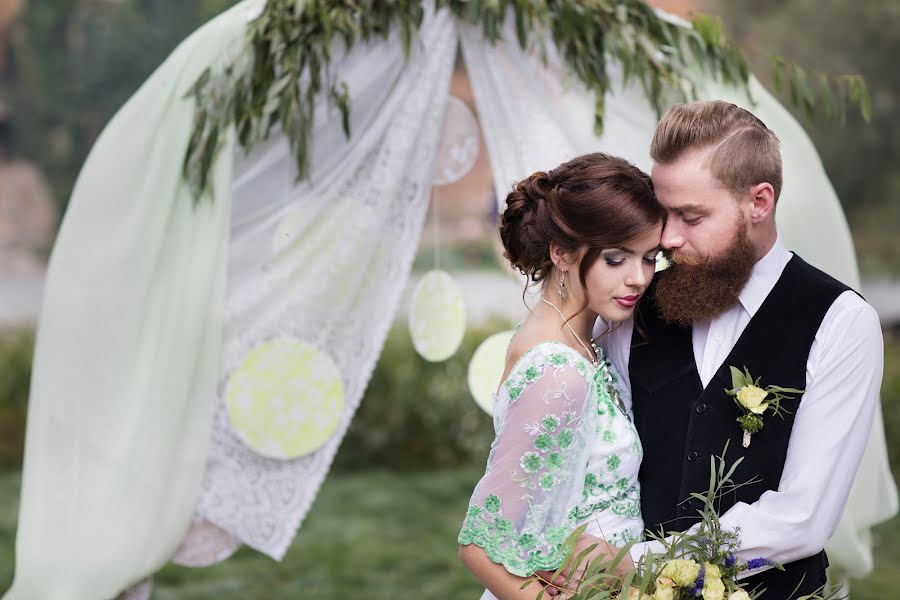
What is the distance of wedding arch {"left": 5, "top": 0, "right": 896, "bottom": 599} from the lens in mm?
2934

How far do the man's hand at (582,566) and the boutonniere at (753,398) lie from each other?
1.13ft

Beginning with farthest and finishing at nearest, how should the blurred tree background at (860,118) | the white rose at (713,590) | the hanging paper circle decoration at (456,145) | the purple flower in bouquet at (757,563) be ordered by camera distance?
the blurred tree background at (860,118), the hanging paper circle decoration at (456,145), the purple flower in bouquet at (757,563), the white rose at (713,590)

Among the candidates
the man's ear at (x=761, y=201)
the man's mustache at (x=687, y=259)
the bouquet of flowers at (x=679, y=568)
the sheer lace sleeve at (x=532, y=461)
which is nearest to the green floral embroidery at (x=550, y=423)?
the sheer lace sleeve at (x=532, y=461)

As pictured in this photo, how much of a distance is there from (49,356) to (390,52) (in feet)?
4.20

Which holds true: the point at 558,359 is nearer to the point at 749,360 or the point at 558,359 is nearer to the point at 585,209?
the point at 585,209

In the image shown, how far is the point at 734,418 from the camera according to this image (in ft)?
7.36

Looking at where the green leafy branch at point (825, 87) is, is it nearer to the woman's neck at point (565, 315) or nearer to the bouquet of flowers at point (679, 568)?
the woman's neck at point (565, 315)

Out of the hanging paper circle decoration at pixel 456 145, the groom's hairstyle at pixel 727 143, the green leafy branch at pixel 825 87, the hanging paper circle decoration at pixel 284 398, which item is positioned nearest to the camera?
the groom's hairstyle at pixel 727 143

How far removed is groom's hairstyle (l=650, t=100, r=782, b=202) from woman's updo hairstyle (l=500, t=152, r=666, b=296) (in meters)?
0.11

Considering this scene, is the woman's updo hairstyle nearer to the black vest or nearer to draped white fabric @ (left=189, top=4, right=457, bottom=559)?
the black vest

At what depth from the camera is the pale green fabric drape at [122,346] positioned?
2914 millimetres

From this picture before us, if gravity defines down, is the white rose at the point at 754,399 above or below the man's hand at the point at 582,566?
above

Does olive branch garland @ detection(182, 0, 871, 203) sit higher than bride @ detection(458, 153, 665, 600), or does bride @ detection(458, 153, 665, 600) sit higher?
olive branch garland @ detection(182, 0, 871, 203)

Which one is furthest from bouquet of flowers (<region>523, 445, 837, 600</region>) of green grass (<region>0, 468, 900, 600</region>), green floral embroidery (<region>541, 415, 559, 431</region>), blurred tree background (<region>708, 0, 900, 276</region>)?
blurred tree background (<region>708, 0, 900, 276</region>)
